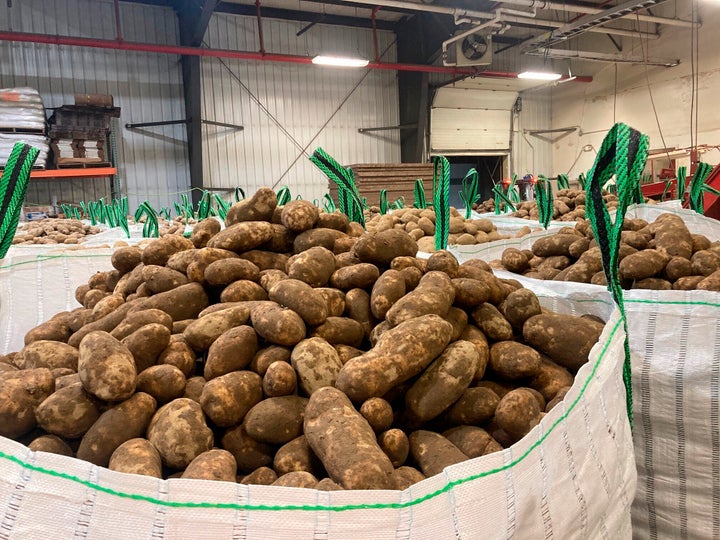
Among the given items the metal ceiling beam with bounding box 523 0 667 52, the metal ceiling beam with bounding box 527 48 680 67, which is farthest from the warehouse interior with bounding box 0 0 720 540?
the metal ceiling beam with bounding box 527 48 680 67

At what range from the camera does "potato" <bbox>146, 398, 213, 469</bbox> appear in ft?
2.87

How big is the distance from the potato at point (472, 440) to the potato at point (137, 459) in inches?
19.7

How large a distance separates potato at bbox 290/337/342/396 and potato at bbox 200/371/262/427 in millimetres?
89

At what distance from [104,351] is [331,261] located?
0.59 metres

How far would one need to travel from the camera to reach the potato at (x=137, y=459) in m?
0.80

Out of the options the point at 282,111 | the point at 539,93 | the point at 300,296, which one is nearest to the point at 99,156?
the point at 282,111

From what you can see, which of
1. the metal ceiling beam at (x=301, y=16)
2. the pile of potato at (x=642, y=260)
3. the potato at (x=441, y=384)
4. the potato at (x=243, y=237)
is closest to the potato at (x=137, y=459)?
the potato at (x=441, y=384)

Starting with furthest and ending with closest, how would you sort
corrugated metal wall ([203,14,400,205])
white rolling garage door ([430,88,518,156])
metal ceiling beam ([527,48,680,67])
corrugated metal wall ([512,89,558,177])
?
corrugated metal wall ([512,89,558,177]) < white rolling garage door ([430,88,518,156]) < metal ceiling beam ([527,48,680,67]) < corrugated metal wall ([203,14,400,205])

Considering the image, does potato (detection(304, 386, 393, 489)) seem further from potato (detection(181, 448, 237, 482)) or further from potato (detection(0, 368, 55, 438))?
potato (detection(0, 368, 55, 438))

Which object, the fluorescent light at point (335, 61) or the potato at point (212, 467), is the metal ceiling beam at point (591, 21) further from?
the potato at point (212, 467)

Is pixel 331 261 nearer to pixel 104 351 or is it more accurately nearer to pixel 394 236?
pixel 394 236

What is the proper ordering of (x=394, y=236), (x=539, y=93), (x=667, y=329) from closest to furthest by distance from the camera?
(x=667, y=329) → (x=394, y=236) → (x=539, y=93)

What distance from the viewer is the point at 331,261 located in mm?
1366

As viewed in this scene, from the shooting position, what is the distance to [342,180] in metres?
1.95
